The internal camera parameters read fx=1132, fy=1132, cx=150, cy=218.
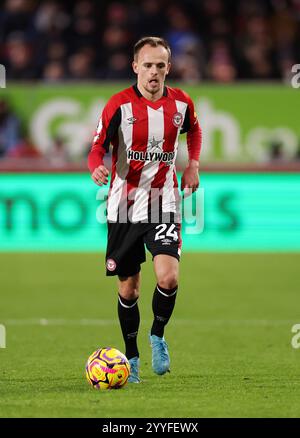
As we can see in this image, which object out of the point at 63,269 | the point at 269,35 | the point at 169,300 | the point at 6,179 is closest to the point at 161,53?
the point at 169,300

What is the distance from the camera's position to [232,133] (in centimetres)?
1814

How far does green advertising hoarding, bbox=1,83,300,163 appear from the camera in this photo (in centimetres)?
1781

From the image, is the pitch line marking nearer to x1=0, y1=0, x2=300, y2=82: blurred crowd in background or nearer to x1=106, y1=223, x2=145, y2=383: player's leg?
x1=106, y1=223, x2=145, y2=383: player's leg

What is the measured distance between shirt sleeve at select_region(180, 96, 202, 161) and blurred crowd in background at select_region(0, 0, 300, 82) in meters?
10.4

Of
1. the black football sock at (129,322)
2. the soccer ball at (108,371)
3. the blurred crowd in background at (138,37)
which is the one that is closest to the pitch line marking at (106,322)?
the black football sock at (129,322)

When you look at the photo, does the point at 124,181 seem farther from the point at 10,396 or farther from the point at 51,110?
the point at 51,110

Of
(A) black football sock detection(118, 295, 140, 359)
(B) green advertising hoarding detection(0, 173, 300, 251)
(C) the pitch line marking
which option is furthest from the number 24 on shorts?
(B) green advertising hoarding detection(0, 173, 300, 251)

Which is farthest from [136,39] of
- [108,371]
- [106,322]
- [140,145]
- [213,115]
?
[108,371]

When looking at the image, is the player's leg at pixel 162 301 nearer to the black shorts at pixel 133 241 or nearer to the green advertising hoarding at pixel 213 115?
the black shorts at pixel 133 241

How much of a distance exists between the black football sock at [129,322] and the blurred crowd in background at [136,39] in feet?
33.7

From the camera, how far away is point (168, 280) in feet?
23.8

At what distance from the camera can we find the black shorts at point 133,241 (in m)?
7.33

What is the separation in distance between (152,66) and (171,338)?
3.25 meters

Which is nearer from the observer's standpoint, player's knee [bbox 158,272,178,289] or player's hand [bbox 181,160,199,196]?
player's knee [bbox 158,272,178,289]
